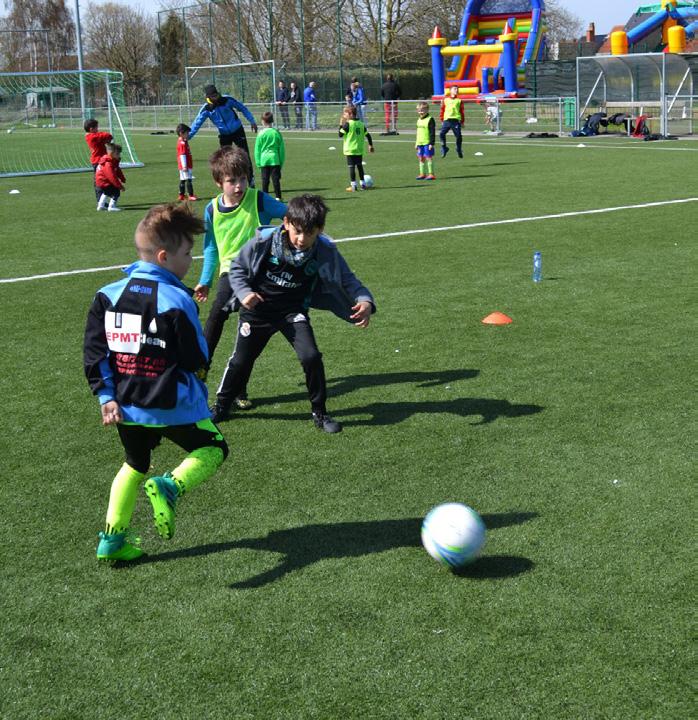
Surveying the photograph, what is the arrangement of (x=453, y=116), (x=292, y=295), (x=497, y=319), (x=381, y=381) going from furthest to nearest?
1. (x=453, y=116)
2. (x=497, y=319)
3. (x=381, y=381)
4. (x=292, y=295)

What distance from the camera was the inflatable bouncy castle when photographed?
44031 mm

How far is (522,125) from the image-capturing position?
38.5 m

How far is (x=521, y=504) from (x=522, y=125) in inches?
1394

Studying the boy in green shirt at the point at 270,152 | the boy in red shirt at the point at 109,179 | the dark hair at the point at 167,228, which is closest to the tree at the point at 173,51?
the boy in green shirt at the point at 270,152

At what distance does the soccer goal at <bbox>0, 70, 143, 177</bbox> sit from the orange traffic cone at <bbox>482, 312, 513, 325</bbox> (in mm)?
22093

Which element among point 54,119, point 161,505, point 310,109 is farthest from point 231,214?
point 54,119

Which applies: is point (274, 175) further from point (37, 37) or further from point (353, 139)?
point (37, 37)

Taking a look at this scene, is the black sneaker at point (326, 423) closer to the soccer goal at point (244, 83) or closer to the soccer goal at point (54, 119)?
the soccer goal at point (54, 119)

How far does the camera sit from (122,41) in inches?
3137

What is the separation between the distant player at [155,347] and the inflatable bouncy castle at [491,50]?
40654 millimetres

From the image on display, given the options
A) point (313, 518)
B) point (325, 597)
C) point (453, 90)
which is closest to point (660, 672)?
point (325, 597)

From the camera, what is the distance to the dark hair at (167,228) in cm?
426

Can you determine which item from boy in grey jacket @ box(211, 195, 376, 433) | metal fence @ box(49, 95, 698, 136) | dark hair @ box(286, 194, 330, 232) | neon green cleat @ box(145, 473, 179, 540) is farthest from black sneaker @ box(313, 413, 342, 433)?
metal fence @ box(49, 95, 698, 136)

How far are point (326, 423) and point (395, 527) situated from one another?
155 centimetres
